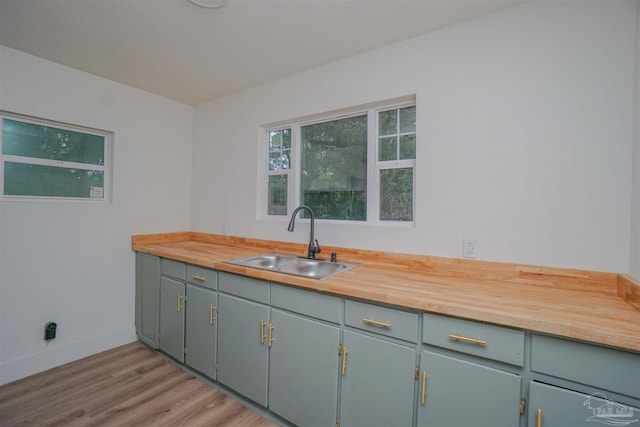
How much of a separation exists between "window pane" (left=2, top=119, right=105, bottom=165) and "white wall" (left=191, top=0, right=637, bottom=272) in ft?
7.49

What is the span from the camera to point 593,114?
4.60 feet

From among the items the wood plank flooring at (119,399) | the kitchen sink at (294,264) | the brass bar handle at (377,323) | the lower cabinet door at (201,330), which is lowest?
the wood plank flooring at (119,399)

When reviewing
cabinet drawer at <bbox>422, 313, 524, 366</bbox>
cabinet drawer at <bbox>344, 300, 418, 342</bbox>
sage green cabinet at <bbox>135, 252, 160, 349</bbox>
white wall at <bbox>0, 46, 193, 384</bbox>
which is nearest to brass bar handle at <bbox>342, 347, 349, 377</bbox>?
cabinet drawer at <bbox>344, 300, 418, 342</bbox>

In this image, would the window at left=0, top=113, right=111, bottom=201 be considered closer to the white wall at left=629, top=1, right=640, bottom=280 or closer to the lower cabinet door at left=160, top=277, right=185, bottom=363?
the lower cabinet door at left=160, top=277, right=185, bottom=363

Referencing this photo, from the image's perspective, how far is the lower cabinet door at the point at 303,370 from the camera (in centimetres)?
149

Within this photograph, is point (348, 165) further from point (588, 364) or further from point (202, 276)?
point (588, 364)

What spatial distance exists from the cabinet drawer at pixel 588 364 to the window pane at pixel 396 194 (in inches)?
42.2

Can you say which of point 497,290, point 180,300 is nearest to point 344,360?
point 497,290

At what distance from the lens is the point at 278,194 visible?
106 inches

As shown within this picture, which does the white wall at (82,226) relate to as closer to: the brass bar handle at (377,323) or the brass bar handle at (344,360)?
the brass bar handle at (344,360)

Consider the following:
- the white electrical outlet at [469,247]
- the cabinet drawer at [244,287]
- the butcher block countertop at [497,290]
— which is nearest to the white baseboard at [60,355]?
the butcher block countertop at [497,290]

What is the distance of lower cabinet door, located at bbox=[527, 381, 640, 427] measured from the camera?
0.94 m

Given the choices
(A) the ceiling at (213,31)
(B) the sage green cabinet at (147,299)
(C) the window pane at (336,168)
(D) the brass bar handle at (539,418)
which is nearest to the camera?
(D) the brass bar handle at (539,418)

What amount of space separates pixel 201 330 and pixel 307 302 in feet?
3.45
